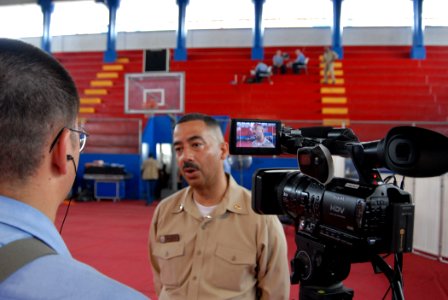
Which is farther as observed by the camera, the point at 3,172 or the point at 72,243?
the point at 72,243

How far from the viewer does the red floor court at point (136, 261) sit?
12.6 ft

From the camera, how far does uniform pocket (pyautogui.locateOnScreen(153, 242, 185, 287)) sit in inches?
66.9

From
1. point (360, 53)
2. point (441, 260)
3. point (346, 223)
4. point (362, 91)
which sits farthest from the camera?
point (360, 53)

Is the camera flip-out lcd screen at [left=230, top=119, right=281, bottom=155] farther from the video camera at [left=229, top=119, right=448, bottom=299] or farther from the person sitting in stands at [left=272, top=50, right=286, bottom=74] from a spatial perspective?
the person sitting in stands at [left=272, top=50, right=286, bottom=74]

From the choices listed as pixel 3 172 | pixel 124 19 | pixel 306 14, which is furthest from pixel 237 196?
pixel 124 19

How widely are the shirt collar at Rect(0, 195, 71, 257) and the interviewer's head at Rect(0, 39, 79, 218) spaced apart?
48 mm

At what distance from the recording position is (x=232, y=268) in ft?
5.42

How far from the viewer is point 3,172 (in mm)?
694

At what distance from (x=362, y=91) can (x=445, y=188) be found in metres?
8.10

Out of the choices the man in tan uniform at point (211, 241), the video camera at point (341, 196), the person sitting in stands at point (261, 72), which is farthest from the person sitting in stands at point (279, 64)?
the video camera at point (341, 196)

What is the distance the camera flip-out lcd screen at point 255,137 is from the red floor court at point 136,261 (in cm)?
254

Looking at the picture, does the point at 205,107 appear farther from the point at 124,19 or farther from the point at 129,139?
the point at 124,19

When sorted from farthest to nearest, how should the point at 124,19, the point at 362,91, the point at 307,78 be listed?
the point at 124,19 < the point at 307,78 < the point at 362,91

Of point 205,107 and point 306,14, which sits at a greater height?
point 306,14
